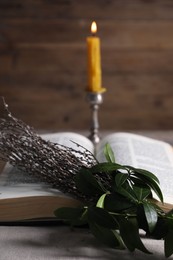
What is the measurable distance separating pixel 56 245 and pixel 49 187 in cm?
14

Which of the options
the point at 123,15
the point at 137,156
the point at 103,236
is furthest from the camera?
the point at 123,15

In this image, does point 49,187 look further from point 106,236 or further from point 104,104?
point 104,104

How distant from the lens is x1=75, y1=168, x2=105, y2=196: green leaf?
755 millimetres

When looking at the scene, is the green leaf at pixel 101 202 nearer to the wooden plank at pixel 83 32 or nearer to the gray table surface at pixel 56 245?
the gray table surface at pixel 56 245

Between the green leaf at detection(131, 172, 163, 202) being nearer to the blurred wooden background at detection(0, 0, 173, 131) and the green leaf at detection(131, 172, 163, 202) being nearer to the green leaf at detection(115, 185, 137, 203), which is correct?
the green leaf at detection(115, 185, 137, 203)

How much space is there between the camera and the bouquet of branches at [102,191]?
698mm

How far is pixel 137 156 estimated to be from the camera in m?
1.04

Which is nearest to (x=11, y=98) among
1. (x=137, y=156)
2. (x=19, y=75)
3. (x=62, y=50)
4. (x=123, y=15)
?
(x=19, y=75)

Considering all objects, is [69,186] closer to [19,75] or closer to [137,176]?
[137,176]

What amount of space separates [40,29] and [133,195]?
1.69 m

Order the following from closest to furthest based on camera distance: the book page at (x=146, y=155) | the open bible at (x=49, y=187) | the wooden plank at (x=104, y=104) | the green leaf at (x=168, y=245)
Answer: the green leaf at (x=168, y=245) → the open bible at (x=49, y=187) → the book page at (x=146, y=155) → the wooden plank at (x=104, y=104)

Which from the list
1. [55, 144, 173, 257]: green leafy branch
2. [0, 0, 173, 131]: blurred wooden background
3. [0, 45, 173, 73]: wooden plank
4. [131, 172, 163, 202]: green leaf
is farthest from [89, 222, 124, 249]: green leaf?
[0, 45, 173, 73]: wooden plank

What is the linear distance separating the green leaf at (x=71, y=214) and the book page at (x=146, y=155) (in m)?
0.16

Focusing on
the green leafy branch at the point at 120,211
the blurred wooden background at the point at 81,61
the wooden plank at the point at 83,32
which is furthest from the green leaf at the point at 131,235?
the wooden plank at the point at 83,32
